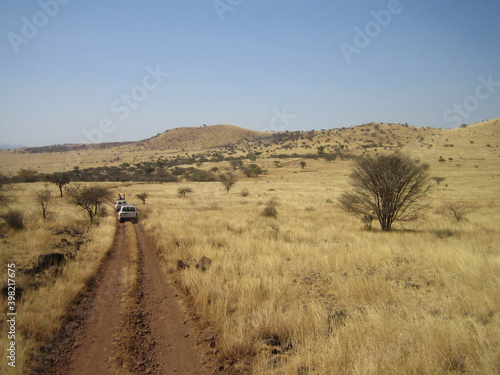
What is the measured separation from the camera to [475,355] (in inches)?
138

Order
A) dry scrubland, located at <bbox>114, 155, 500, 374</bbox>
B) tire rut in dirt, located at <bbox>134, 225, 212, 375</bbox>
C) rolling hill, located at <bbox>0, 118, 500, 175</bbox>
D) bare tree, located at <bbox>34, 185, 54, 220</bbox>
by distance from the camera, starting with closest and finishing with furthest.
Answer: dry scrubland, located at <bbox>114, 155, 500, 374</bbox>, tire rut in dirt, located at <bbox>134, 225, 212, 375</bbox>, bare tree, located at <bbox>34, 185, 54, 220</bbox>, rolling hill, located at <bbox>0, 118, 500, 175</bbox>

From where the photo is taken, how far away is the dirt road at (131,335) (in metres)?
4.31

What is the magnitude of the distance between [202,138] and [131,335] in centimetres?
17551

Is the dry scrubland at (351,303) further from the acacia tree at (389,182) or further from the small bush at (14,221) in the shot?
the small bush at (14,221)

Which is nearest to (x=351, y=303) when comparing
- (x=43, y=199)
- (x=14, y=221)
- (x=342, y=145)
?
(x=14, y=221)

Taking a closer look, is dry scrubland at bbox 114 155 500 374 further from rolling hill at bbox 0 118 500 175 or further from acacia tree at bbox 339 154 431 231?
rolling hill at bbox 0 118 500 175

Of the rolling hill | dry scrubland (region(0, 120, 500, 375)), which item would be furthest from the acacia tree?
the rolling hill

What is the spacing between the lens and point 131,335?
5.16 metres

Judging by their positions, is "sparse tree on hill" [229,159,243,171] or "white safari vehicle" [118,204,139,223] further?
"sparse tree on hill" [229,159,243,171]

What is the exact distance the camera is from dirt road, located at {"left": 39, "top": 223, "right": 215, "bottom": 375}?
4.31m

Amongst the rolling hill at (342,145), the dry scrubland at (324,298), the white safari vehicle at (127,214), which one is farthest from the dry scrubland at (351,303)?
the rolling hill at (342,145)

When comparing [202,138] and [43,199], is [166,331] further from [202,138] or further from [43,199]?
[202,138]

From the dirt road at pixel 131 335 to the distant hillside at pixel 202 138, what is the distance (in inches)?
6005

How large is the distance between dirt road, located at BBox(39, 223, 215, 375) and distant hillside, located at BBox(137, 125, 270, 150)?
153m
